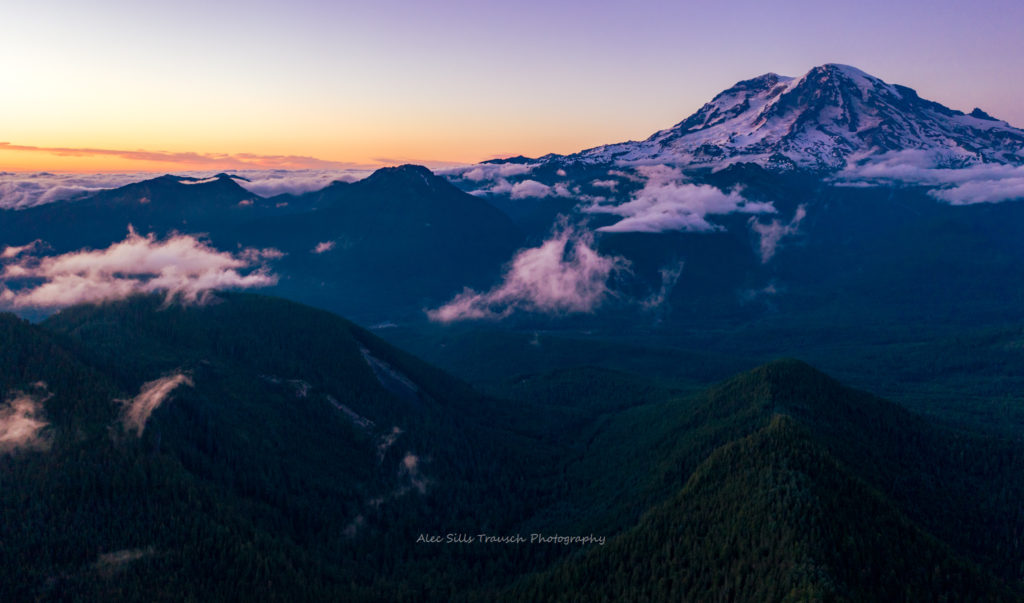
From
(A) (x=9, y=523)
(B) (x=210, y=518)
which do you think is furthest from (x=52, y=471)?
(B) (x=210, y=518)

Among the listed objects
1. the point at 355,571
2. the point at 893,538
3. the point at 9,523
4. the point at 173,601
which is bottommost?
the point at 355,571

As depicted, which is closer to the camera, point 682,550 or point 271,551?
point 682,550

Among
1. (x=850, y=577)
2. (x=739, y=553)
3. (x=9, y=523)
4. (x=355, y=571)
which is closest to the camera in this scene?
(x=850, y=577)

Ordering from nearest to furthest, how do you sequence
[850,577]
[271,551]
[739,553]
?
[850,577] < [739,553] < [271,551]

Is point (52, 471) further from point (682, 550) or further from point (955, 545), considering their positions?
point (955, 545)

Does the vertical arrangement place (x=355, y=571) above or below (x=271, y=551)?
below

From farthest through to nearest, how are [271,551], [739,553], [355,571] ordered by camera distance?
[355,571] → [271,551] → [739,553]

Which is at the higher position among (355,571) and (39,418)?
(39,418)

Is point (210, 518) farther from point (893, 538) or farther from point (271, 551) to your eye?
point (893, 538)

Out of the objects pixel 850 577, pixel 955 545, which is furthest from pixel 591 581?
pixel 955 545
